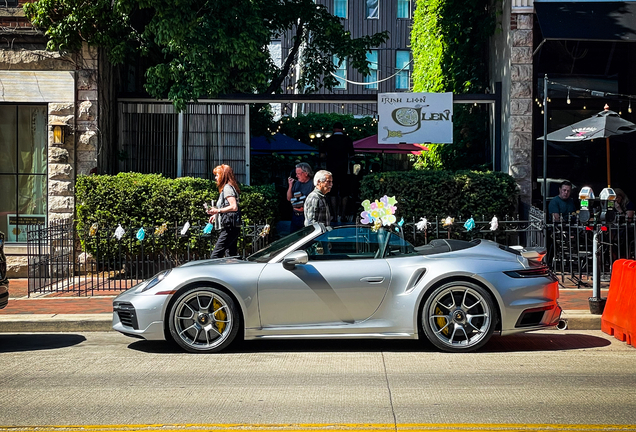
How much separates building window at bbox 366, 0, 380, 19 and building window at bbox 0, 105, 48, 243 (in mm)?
24751

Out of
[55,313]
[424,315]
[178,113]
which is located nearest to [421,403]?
[424,315]

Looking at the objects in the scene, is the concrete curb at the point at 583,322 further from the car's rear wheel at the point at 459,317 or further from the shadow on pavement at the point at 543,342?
the car's rear wheel at the point at 459,317

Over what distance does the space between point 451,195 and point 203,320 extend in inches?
255

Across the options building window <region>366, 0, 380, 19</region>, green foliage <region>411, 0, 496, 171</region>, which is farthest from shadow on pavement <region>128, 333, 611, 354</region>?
building window <region>366, 0, 380, 19</region>

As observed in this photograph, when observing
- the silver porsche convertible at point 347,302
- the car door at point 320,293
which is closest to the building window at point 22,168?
the silver porsche convertible at point 347,302

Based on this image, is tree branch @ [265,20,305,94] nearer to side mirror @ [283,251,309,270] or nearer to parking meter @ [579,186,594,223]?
parking meter @ [579,186,594,223]

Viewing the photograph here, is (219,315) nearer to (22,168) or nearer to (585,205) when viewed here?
(585,205)

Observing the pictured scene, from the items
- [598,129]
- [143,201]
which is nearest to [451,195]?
[598,129]

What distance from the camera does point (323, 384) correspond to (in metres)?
6.47

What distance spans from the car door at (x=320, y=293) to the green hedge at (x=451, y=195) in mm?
5470

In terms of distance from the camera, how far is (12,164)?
14242 mm

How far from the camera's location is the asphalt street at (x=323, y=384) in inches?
214

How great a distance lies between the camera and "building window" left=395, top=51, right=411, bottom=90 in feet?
122

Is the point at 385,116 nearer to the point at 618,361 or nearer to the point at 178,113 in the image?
the point at 178,113
